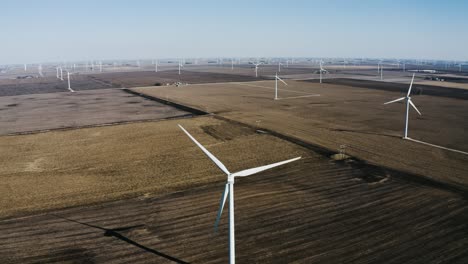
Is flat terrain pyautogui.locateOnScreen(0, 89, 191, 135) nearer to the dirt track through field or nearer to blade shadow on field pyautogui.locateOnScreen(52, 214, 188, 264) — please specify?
the dirt track through field

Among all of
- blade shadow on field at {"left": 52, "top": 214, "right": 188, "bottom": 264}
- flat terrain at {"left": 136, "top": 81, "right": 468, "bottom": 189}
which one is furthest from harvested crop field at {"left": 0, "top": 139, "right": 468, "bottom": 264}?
flat terrain at {"left": 136, "top": 81, "right": 468, "bottom": 189}

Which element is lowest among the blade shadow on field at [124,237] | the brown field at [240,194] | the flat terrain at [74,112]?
the blade shadow on field at [124,237]

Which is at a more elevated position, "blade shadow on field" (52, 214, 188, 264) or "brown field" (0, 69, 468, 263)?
"brown field" (0, 69, 468, 263)

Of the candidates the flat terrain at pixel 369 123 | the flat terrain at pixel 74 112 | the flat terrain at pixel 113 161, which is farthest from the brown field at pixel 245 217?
the flat terrain at pixel 74 112

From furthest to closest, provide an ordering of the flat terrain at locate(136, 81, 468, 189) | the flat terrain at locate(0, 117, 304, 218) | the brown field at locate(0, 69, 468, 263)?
the flat terrain at locate(136, 81, 468, 189)
the flat terrain at locate(0, 117, 304, 218)
the brown field at locate(0, 69, 468, 263)

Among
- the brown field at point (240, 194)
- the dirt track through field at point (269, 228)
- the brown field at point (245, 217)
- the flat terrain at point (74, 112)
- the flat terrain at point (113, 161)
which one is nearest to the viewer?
the dirt track through field at point (269, 228)

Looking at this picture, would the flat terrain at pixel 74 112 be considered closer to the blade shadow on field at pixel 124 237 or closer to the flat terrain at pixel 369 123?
the flat terrain at pixel 369 123

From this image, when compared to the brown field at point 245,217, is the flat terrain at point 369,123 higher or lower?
higher

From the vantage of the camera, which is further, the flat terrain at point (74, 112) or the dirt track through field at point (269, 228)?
the flat terrain at point (74, 112)
